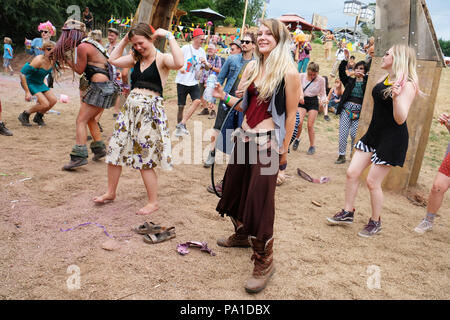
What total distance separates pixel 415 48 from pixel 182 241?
4159 mm

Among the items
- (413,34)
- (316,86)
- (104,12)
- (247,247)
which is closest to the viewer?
(247,247)

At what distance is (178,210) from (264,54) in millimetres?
2061

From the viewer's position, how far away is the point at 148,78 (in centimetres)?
337

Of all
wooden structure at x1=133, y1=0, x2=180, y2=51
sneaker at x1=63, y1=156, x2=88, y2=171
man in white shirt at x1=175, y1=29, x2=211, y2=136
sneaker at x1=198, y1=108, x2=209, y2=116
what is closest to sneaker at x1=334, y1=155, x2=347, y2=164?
man in white shirt at x1=175, y1=29, x2=211, y2=136

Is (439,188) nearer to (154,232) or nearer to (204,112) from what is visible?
(154,232)

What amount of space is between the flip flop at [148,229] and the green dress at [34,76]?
448 cm

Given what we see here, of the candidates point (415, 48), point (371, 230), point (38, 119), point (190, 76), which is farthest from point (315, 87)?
point (38, 119)

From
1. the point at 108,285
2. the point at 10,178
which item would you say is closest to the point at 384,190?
the point at 108,285

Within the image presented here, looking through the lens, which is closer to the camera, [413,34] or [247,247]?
[247,247]

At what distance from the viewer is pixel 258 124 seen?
2.58 meters

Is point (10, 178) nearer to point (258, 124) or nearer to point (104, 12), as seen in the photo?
point (258, 124)

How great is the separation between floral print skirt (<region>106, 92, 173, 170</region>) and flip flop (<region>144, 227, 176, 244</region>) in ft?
2.18

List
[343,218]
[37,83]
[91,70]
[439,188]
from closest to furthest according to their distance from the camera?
[439,188] < [343,218] < [91,70] < [37,83]

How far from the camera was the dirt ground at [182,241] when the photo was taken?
2.54 metres
